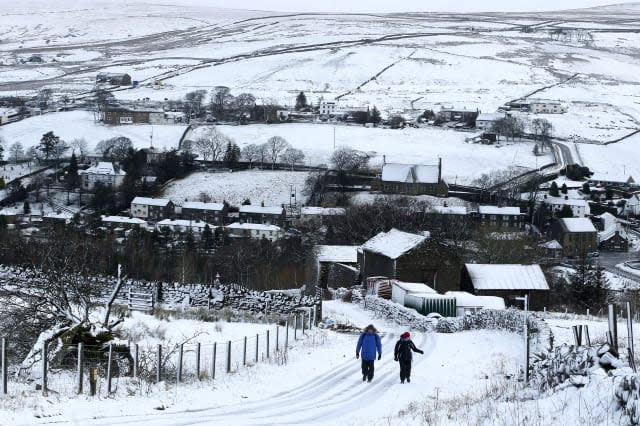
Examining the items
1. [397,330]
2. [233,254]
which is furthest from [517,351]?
[233,254]

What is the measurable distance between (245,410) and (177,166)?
88871 millimetres

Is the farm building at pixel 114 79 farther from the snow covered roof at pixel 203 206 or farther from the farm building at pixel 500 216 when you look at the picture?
the farm building at pixel 500 216

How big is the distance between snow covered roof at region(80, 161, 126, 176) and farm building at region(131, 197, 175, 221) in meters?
10.7

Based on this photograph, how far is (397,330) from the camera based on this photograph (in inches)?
1061

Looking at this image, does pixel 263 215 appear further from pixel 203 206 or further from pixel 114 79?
pixel 114 79

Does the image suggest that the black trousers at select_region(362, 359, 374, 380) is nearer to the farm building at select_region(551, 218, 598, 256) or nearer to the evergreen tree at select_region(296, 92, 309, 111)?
the farm building at select_region(551, 218, 598, 256)

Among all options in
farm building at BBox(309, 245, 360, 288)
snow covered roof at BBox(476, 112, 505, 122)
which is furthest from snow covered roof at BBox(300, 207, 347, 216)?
snow covered roof at BBox(476, 112, 505, 122)

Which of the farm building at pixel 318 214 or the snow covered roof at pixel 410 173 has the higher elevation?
the snow covered roof at pixel 410 173

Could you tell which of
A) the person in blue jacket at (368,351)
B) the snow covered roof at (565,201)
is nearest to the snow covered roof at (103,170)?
the snow covered roof at (565,201)

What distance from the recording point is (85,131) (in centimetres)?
12150

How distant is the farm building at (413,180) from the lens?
9275cm

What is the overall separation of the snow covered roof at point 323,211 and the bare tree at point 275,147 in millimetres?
19005

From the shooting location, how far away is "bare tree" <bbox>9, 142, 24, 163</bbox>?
4242 inches

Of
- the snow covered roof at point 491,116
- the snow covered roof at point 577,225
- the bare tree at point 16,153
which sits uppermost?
the snow covered roof at point 491,116
